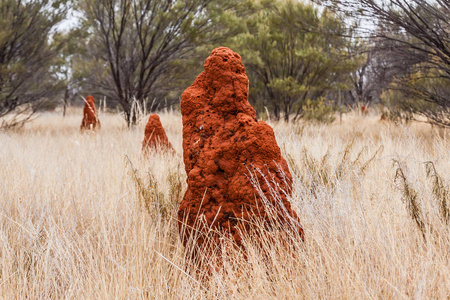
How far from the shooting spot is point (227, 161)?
189 centimetres

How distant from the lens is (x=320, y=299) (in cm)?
147

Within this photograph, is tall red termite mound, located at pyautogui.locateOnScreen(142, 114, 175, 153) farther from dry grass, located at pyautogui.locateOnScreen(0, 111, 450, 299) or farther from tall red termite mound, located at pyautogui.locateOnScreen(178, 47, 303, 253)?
tall red termite mound, located at pyautogui.locateOnScreen(178, 47, 303, 253)

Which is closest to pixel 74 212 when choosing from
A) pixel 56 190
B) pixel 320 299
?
pixel 56 190

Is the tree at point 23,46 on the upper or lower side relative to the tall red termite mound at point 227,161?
upper

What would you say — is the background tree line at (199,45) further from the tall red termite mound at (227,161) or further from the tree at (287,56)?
the tall red termite mound at (227,161)

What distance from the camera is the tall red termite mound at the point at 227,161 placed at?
1.82 m

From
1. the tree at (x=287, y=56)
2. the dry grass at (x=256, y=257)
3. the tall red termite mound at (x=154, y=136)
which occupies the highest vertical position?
the tree at (x=287, y=56)

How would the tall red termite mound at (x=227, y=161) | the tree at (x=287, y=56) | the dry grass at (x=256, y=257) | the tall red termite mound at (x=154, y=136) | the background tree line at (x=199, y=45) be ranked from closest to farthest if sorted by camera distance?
1. the dry grass at (x=256, y=257)
2. the tall red termite mound at (x=227, y=161)
3. the tall red termite mound at (x=154, y=136)
4. the background tree line at (x=199, y=45)
5. the tree at (x=287, y=56)

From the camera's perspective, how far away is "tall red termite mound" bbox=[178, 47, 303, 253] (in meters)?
1.82

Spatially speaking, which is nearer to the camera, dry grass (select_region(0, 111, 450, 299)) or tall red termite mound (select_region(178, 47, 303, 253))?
dry grass (select_region(0, 111, 450, 299))

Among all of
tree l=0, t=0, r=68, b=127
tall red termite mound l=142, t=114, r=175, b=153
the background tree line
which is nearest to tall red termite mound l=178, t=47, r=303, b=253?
tall red termite mound l=142, t=114, r=175, b=153

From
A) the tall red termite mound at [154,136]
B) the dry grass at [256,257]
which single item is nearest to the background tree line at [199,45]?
the tall red termite mound at [154,136]

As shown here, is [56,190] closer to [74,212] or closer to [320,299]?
[74,212]

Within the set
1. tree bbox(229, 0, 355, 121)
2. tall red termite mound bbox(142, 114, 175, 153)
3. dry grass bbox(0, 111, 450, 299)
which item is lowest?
dry grass bbox(0, 111, 450, 299)
